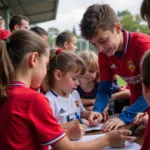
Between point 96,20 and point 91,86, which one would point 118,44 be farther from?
point 91,86

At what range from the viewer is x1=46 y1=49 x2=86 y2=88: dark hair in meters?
1.70

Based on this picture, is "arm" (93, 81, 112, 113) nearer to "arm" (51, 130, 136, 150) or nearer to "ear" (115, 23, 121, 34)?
"ear" (115, 23, 121, 34)

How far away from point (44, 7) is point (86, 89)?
9202mm

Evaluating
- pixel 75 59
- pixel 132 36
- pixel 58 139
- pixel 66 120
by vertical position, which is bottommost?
pixel 66 120

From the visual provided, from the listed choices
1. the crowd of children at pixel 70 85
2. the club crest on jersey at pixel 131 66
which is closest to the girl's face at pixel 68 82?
the crowd of children at pixel 70 85

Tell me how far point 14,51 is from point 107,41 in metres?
0.66

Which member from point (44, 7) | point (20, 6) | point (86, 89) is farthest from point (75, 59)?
point (44, 7)

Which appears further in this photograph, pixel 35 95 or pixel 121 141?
pixel 121 141

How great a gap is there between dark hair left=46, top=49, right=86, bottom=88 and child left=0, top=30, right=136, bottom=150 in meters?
0.60

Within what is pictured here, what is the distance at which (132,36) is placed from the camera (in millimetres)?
1596

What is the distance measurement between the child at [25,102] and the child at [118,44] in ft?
1.49

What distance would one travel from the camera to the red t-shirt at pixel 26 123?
3.01 ft

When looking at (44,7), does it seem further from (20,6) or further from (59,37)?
(59,37)

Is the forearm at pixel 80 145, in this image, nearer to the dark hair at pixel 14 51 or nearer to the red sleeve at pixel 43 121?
the red sleeve at pixel 43 121
